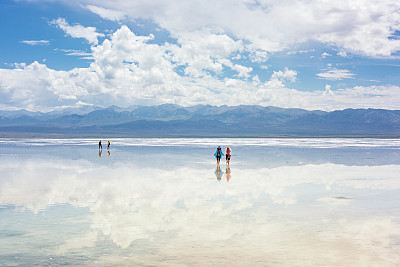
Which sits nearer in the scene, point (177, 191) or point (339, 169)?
point (177, 191)

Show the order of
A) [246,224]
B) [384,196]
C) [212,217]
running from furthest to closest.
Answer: [384,196] < [212,217] < [246,224]

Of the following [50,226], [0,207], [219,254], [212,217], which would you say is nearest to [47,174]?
[0,207]

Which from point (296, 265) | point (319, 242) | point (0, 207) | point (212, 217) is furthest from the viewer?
point (0, 207)

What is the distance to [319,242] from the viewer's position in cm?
922

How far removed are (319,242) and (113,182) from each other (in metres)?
12.3

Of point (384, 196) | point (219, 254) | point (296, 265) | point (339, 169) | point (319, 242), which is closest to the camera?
point (296, 265)

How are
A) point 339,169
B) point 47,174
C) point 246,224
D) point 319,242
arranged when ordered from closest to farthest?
point 319,242 < point 246,224 < point 47,174 < point 339,169

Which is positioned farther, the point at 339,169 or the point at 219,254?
the point at 339,169

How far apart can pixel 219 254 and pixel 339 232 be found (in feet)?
12.2

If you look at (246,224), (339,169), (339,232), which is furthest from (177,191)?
(339,169)

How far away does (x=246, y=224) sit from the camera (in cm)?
1091

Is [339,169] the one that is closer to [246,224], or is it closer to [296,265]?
[246,224]

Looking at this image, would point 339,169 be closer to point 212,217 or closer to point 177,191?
point 177,191

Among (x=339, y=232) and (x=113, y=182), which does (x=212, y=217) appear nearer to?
(x=339, y=232)
